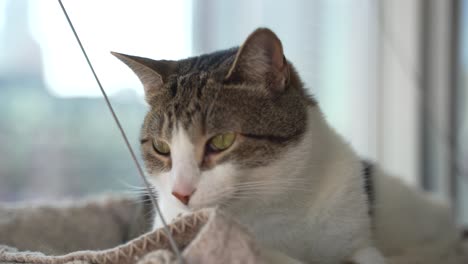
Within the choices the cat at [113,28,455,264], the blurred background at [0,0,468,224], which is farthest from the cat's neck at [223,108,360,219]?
the blurred background at [0,0,468,224]

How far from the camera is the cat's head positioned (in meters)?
0.93

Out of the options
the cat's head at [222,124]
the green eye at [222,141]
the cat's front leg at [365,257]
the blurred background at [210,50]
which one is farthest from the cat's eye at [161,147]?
the blurred background at [210,50]

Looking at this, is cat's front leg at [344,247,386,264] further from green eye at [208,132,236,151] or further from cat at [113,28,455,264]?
green eye at [208,132,236,151]

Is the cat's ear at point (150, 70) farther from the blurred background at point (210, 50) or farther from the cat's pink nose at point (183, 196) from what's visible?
the blurred background at point (210, 50)

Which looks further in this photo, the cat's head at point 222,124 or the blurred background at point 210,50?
the blurred background at point 210,50

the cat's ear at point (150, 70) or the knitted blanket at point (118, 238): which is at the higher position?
the cat's ear at point (150, 70)

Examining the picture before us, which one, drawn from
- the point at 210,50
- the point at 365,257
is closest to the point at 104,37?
the point at 210,50

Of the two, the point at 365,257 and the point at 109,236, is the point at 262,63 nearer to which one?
the point at 365,257

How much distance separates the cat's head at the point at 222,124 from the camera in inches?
36.5

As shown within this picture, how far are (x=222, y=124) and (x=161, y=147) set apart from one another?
15 centimetres

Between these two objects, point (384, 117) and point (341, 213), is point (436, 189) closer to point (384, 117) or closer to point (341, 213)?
point (384, 117)

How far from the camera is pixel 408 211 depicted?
1.64 meters

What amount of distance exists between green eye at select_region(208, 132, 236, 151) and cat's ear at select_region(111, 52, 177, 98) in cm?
22

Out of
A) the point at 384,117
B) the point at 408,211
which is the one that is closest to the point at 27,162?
the point at 408,211
